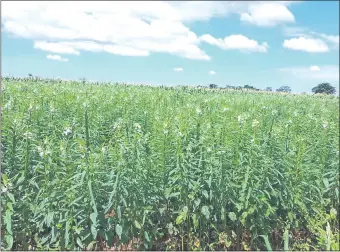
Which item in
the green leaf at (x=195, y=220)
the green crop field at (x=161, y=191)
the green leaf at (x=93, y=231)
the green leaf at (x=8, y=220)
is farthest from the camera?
the green leaf at (x=195, y=220)

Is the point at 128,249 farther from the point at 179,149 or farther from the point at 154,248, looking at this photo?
the point at 179,149

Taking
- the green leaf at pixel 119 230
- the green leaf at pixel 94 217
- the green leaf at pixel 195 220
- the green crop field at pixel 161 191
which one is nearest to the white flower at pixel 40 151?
the green crop field at pixel 161 191

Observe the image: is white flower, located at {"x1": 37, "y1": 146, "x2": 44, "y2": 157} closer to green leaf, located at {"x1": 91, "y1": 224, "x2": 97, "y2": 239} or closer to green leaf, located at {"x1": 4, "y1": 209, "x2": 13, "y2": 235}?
green leaf, located at {"x1": 4, "y1": 209, "x2": 13, "y2": 235}

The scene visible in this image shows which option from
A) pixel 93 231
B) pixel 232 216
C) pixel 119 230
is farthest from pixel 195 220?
pixel 93 231

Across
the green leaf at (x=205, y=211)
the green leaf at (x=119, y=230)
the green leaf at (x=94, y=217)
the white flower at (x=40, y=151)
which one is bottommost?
the green leaf at (x=119, y=230)

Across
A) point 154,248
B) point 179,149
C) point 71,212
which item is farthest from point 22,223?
point 179,149

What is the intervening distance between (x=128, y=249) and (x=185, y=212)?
715 millimetres

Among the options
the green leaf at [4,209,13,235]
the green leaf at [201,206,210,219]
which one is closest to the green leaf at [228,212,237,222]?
the green leaf at [201,206,210,219]

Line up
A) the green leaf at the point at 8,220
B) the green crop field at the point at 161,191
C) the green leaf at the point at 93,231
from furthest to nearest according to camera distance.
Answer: the green crop field at the point at 161,191 < the green leaf at the point at 93,231 < the green leaf at the point at 8,220

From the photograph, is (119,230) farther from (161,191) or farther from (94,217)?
(161,191)

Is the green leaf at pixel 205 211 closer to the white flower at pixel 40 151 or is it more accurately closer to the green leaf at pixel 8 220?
the white flower at pixel 40 151

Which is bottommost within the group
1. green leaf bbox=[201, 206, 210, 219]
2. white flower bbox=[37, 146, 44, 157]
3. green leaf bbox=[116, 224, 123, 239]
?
green leaf bbox=[116, 224, 123, 239]

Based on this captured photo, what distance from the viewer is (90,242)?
13.0ft

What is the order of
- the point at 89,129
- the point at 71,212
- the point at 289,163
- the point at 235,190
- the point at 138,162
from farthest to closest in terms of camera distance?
the point at 89,129
the point at 289,163
the point at 235,190
the point at 138,162
the point at 71,212
